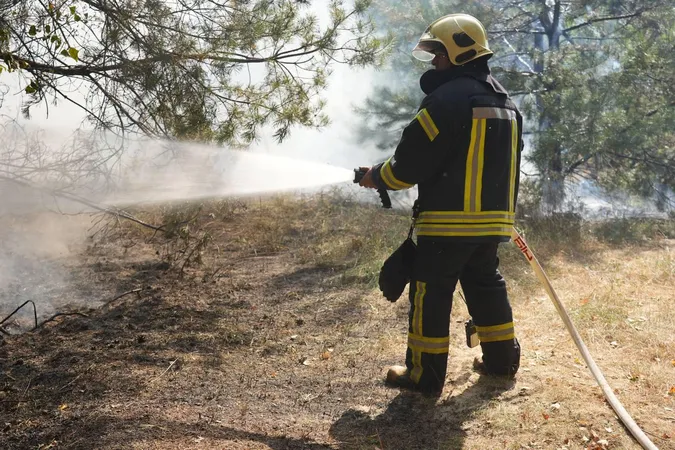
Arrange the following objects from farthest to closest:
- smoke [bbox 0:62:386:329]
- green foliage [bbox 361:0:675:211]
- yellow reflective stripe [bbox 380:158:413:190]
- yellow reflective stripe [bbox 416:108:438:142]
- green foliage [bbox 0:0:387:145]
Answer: green foliage [bbox 361:0:675:211] < smoke [bbox 0:62:386:329] < green foliage [bbox 0:0:387:145] < yellow reflective stripe [bbox 380:158:413:190] < yellow reflective stripe [bbox 416:108:438:142]

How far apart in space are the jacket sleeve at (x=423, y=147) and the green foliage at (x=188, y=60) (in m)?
2.23

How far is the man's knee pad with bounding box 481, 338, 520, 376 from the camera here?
3.46 meters

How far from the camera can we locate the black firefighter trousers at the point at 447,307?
10.7 ft

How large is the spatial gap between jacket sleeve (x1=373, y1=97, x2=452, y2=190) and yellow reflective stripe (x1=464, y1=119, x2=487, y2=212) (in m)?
0.13

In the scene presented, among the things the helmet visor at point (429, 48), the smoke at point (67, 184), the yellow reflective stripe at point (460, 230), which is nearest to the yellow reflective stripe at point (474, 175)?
the yellow reflective stripe at point (460, 230)

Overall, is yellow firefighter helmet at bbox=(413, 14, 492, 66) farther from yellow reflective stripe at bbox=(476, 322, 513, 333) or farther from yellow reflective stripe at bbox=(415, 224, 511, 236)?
yellow reflective stripe at bbox=(476, 322, 513, 333)

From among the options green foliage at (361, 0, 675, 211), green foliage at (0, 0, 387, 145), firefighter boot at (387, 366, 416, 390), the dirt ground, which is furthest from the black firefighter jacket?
green foliage at (361, 0, 675, 211)

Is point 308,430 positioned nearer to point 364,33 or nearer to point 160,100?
point 160,100

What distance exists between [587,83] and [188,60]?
5.23 meters

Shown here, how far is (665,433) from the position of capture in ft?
9.57

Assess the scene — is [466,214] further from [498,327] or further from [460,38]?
[460,38]

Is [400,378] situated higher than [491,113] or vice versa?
[491,113]

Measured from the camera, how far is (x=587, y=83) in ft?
25.8

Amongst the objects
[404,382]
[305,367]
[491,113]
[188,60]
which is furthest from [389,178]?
[188,60]
